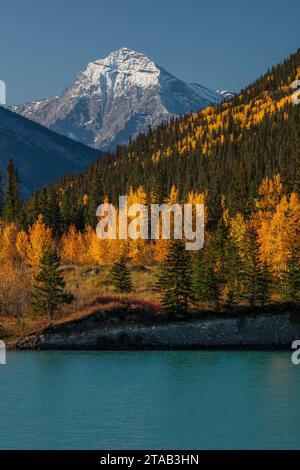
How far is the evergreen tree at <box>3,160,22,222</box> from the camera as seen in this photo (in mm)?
143500

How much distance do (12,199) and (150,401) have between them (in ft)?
357

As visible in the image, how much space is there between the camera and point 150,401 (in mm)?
47875

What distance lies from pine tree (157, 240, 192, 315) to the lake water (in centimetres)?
898

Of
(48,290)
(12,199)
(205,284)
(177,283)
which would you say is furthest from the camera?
(12,199)

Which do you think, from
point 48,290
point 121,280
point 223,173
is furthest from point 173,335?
point 223,173

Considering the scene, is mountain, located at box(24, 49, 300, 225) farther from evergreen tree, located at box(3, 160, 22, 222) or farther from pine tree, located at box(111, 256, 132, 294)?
pine tree, located at box(111, 256, 132, 294)

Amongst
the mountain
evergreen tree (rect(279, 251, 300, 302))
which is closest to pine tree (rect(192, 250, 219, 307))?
evergreen tree (rect(279, 251, 300, 302))

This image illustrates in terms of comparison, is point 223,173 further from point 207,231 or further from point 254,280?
point 254,280
